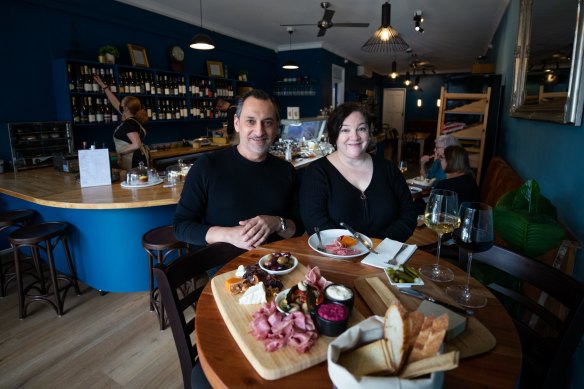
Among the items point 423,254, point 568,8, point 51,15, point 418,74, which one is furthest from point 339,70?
point 423,254

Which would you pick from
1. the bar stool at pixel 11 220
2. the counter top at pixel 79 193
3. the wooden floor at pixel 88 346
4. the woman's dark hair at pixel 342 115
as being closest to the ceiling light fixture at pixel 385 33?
the woman's dark hair at pixel 342 115

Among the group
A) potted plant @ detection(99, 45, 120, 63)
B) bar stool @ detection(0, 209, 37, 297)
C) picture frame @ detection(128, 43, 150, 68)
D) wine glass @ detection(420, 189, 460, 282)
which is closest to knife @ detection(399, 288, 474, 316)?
wine glass @ detection(420, 189, 460, 282)

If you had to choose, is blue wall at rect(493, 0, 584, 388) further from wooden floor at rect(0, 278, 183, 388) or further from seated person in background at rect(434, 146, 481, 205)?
wooden floor at rect(0, 278, 183, 388)

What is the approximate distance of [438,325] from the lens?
0.61m

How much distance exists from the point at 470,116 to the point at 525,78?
92.9 inches

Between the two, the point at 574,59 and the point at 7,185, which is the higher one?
the point at 574,59

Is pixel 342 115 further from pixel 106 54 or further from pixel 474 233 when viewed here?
pixel 106 54

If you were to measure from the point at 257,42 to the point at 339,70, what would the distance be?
2858mm

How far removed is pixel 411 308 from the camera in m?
0.99

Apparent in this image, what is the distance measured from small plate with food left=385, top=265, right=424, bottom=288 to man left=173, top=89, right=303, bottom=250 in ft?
2.27

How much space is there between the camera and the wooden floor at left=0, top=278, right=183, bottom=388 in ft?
6.56

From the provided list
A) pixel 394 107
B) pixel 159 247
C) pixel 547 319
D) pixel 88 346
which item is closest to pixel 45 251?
pixel 88 346

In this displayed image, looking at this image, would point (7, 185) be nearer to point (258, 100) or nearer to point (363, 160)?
point (258, 100)

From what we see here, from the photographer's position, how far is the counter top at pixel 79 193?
7.78 feet
